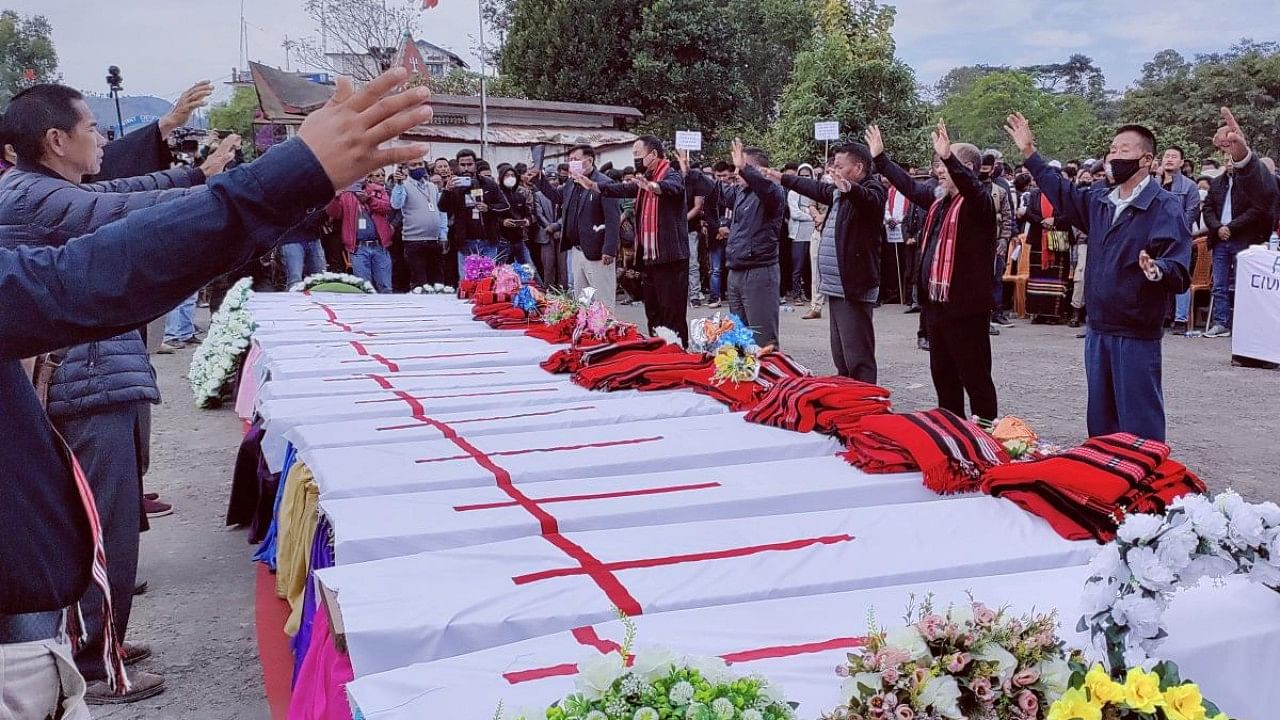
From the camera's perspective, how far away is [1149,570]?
77.7 inches

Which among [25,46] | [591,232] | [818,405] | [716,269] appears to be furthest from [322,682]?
[25,46]

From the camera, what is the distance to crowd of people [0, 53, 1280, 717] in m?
1.26

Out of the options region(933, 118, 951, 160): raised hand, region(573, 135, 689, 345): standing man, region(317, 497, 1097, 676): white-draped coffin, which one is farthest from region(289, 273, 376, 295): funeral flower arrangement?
region(317, 497, 1097, 676): white-draped coffin

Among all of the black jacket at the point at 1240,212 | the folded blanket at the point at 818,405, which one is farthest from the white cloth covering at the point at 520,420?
the black jacket at the point at 1240,212

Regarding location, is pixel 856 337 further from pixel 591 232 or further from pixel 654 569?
pixel 654 569

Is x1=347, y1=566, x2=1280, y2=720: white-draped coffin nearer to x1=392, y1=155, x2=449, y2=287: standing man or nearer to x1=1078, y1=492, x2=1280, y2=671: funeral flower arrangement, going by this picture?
x1=1078, y1=492, x2=1280, y2=671: funeral flower arrangement

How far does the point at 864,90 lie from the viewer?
65.1 ft

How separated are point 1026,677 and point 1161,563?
0.42m

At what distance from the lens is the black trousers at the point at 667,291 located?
8.55 metres

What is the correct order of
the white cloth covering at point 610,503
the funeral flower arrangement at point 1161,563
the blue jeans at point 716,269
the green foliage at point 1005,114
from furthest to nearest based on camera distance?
the green foliage at point 1005,114 → the blue jeans at point 716,269 → the white cloth covering at point 610,503 → the funeral flower arrangement at point 1161,563

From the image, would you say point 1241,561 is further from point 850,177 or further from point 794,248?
point 794,248

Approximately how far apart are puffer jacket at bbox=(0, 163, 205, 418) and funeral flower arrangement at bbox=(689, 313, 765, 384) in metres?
2.29

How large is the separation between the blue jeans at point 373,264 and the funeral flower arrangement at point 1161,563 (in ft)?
37.8

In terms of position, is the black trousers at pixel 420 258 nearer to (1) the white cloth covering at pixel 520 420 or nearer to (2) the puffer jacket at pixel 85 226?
(1) the white cloth covering at pixel 520 420
